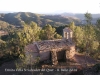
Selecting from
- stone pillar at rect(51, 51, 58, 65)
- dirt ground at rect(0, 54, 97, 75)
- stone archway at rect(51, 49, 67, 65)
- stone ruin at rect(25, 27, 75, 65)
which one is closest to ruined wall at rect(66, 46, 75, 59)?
stone ruin at rect(25, 27, 75, 65)

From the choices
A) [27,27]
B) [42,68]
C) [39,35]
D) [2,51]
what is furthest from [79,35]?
[2,51]

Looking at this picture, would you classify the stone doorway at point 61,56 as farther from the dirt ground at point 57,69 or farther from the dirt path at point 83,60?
the dirt path at point 83,60

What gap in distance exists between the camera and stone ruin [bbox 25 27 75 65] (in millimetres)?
31734

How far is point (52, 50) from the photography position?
32719 mm

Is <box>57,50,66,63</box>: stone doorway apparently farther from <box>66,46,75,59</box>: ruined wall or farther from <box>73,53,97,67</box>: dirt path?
<box>73,53,97,67</box>: dirt path

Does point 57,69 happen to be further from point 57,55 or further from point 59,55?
point 59,55

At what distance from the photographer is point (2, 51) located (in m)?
49.0

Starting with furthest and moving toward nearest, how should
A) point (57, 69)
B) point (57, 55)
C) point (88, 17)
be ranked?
point (57, 55) < point (88, 17) < point (57, 69)

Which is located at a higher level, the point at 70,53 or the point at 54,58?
the point at 70,53

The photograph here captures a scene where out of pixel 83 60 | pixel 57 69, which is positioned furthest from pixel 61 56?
pixel 57 69

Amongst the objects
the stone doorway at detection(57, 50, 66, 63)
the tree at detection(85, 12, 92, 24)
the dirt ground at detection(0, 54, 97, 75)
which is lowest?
the dirt ground at detection(0, 54, 97, 75)

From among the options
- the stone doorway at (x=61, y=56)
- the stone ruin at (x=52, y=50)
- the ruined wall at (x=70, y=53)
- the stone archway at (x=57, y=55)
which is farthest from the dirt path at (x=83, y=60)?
the stone archway at (x=57, y=55)

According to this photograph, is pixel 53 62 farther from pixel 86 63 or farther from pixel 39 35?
pixel 39 35

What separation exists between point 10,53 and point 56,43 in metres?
16.3
